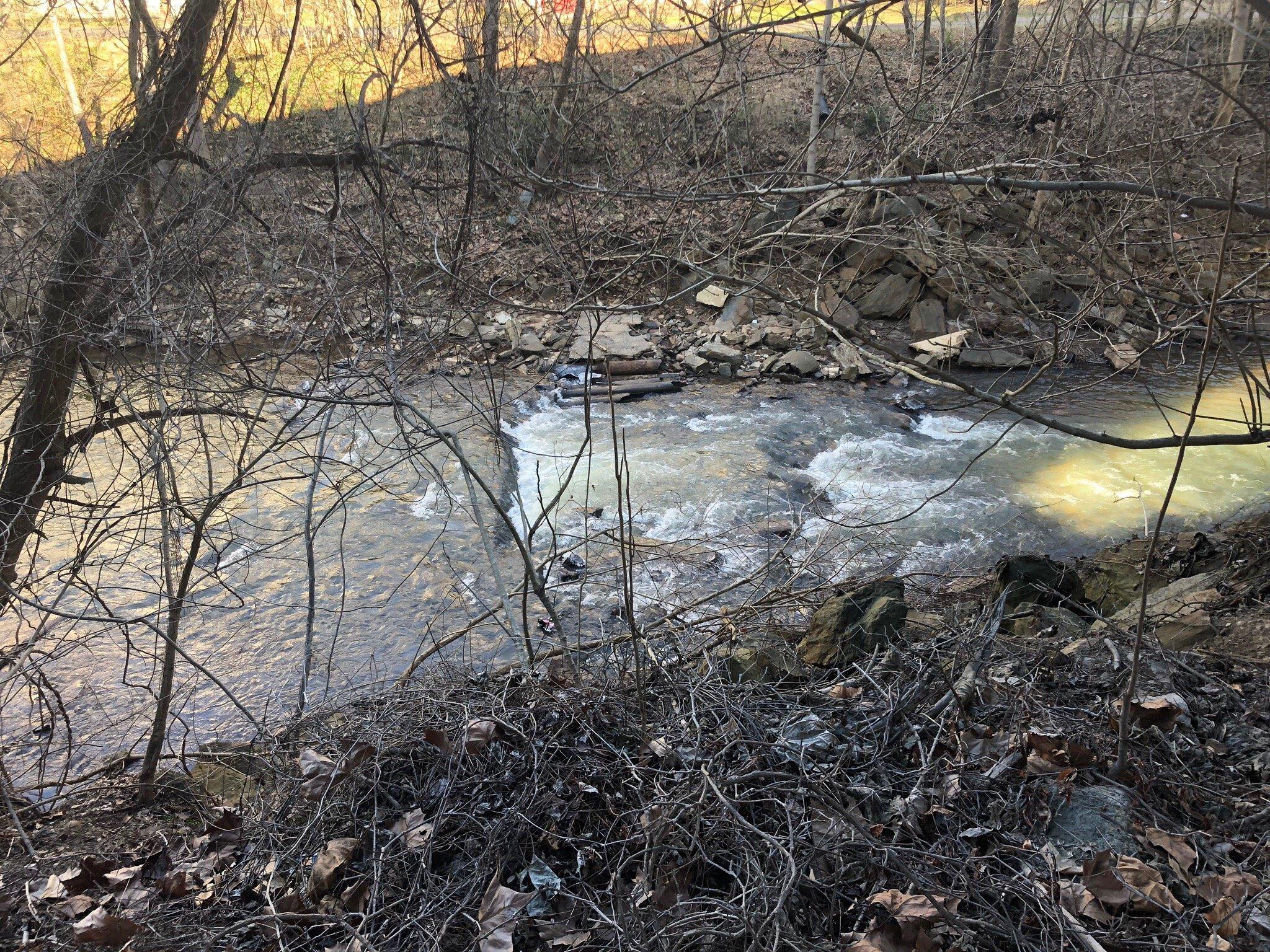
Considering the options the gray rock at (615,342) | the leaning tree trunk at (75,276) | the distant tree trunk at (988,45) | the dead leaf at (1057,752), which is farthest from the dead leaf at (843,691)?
the gray rock at (615,342)

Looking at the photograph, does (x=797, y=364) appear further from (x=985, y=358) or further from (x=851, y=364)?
(x=985, y=358)

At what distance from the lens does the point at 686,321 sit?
1347cm

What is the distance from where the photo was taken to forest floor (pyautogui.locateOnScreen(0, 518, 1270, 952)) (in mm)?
2121

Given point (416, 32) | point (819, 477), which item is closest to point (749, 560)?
point (819, 477)

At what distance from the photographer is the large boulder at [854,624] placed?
142 inches

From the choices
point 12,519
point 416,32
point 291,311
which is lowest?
point 12,519

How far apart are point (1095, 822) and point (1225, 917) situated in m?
0.37

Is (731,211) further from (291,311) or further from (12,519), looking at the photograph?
(12,519)

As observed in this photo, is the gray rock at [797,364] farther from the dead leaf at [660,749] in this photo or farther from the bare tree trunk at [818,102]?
the dead leaf at [660,749]

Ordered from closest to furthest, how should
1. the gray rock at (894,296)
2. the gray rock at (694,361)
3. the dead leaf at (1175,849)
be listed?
the dead leaf at (1175,849) < the gray rock at (694,361) < the gray rock at (894,296)

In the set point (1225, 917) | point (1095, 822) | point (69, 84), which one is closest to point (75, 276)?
point (69, 84)

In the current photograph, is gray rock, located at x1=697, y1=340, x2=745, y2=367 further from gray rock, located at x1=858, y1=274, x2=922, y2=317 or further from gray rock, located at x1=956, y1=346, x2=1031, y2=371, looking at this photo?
gray rock, located at x1=956, y1=346, x2=1031, y2=371

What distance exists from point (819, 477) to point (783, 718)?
260 inches

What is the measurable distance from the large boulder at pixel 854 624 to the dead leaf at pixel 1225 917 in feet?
4.51
